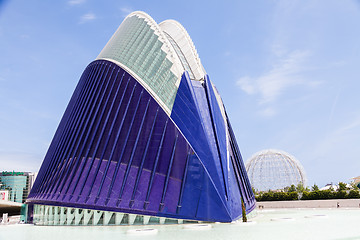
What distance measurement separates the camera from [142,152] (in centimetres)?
2603

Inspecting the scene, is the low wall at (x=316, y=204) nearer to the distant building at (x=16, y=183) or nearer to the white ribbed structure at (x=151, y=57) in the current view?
the white ribbed structure at (x=151, y=57)

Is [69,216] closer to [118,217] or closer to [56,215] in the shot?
[56,215]

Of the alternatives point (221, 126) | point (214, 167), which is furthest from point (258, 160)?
point (214, 167)

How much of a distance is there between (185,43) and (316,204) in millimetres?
31552

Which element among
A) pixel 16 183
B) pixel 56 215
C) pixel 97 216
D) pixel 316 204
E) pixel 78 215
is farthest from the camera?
pixel 16 183

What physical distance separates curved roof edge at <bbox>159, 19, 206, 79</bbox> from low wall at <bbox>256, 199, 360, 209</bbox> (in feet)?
87.9

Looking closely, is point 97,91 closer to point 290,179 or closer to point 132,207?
point 132,207

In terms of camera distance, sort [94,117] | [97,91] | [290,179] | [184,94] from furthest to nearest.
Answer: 1. [290,179]
2. [97,91]
3. [94,117]
4. [184,94]

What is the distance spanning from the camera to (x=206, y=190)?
2381 cm

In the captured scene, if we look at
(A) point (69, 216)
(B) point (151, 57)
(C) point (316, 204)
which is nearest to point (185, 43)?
(B) point (151, 57)

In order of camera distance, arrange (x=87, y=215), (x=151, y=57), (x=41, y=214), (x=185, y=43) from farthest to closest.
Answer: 1. (x=185, y=43)
2. (x=151, y=57)
3. (x=41, y=214)
4. (x=87, y=215)

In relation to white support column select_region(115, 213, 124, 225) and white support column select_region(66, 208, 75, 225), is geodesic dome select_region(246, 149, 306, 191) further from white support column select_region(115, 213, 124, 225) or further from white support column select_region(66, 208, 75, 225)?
white support column select_region(66, 208, 75, 225)

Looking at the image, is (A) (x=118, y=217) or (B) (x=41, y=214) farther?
(B) (x=41, y=214)

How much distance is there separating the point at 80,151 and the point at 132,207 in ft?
29.8
